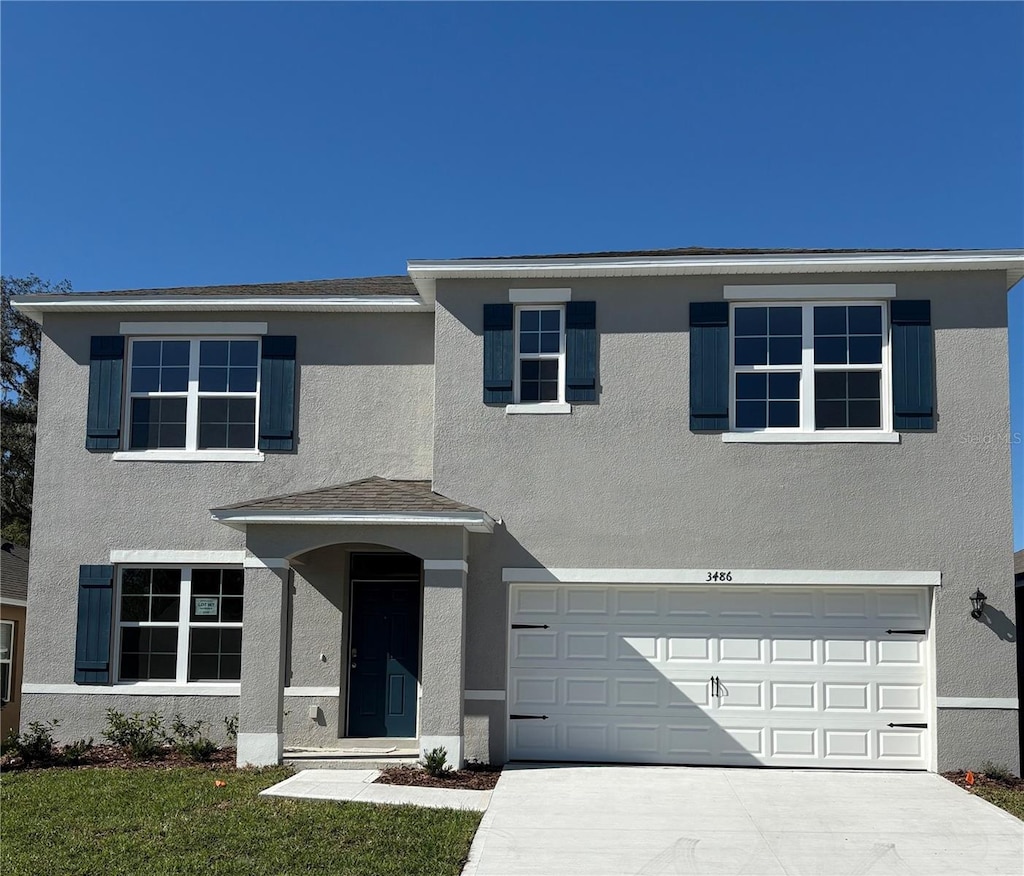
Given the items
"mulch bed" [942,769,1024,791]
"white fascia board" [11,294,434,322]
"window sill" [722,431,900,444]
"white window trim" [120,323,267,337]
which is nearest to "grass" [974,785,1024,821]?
"mulch bed" [942,769,1024,791]

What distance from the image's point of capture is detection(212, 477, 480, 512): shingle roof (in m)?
12.8

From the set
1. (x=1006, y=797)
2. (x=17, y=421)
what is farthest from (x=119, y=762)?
(x=17, y=421)

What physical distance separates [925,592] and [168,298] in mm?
10628

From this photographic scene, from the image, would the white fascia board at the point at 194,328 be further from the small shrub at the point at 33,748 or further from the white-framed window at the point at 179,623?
the small shrub at the point at 33,748

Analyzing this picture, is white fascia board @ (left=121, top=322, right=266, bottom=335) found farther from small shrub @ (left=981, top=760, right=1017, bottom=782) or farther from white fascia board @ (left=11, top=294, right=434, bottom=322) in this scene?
small shrub @ (left=981, top=760, right=1017, bottom=782)

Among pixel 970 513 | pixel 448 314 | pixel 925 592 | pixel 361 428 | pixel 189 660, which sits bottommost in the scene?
pixel 189 660

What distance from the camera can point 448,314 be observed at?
45.8 ft

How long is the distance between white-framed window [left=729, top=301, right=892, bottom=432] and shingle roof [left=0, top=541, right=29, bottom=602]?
11339 millimetres

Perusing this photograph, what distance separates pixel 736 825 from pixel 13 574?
525 inches

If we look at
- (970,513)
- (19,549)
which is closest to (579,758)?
(970,513)

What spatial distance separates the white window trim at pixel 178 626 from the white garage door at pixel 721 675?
4.13 m

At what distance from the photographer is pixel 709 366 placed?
13.5m

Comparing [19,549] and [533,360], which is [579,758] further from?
[19,549]

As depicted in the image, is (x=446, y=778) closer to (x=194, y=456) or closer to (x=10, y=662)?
(x=194, y=456)
